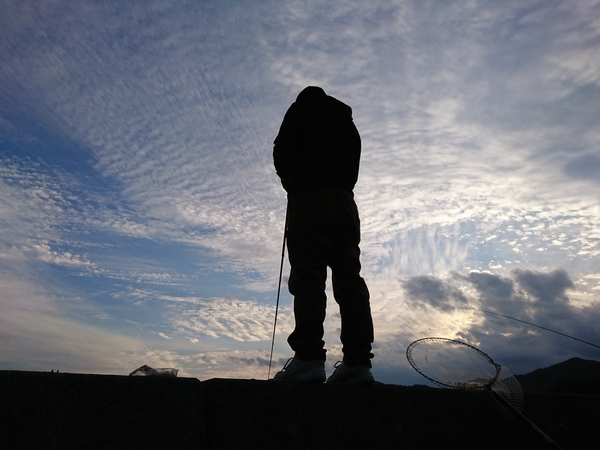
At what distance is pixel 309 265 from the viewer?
3633 millimetres

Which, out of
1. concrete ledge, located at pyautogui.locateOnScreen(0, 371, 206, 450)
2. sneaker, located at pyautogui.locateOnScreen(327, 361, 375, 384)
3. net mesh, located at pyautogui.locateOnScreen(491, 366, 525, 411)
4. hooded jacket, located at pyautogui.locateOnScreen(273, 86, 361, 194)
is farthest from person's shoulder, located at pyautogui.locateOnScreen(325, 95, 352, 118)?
concrete ledge, located at pyautogui.locateOnScreen(0, 371, 206, 450)

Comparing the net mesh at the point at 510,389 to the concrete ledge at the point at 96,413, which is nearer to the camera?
the concrete ledge at the point at 96,413

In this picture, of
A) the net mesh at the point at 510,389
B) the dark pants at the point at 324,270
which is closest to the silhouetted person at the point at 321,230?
the dark pants at the point at 324,270

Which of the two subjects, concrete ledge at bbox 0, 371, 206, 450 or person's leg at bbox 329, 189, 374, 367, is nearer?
concrete ledge at bbox 0, 371, 206, 450

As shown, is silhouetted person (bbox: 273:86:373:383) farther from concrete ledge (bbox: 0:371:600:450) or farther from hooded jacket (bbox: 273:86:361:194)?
concrete ledge (bbox: 0:371:600:450)

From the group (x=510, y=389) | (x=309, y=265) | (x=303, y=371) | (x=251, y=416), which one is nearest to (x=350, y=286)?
(x=309, y=265)

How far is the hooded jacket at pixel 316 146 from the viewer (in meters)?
3.93

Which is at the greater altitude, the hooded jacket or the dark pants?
the hooded jacket

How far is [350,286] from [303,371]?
915 mm

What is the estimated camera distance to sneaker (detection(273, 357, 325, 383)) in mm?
3049

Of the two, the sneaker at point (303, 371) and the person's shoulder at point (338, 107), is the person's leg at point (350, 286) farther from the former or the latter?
the person's shoulder at point (338, 107)

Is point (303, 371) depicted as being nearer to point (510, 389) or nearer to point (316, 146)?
point (510, 389)

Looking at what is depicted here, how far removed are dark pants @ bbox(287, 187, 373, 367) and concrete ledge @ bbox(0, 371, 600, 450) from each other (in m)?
0.58

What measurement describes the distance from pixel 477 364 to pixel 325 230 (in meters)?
1.93
